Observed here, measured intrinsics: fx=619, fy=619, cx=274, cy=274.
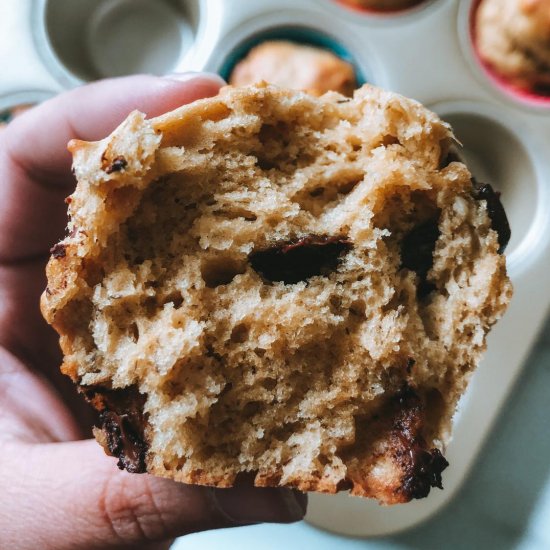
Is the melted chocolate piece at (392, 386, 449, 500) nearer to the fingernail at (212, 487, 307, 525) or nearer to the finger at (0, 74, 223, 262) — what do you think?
the fingernail at (212, 487, 307, 525)

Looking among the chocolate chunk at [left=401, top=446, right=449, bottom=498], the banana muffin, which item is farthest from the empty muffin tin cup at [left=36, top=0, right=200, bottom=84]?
the chocolate chunk at [left=401, top=446, right=449, bottom=498]

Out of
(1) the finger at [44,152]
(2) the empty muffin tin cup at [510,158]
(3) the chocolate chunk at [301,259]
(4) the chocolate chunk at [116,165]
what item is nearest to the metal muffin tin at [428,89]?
(2) the empty muffin tin cup at [510,158]

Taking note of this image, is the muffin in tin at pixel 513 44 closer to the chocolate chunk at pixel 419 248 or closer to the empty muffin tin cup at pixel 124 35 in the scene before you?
the empty muffin tin cup at pixel 124 35

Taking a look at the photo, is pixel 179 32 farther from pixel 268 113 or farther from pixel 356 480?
pixel 356 480

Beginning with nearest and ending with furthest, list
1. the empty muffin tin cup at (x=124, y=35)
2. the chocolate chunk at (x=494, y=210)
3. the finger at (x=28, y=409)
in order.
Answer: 1. the chocolate chunk at (x=494, y=210)
2. the finger at (x=28, y=409)
3. the empty muffin tin cup at (x=124, y=35)

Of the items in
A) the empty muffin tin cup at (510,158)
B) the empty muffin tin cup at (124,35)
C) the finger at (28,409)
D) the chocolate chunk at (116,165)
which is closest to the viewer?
the chocolate chunk at (116,165)

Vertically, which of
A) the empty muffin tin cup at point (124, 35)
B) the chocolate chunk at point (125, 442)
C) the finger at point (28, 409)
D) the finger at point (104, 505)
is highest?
the empty muffin tin cup at point (124, 35)
